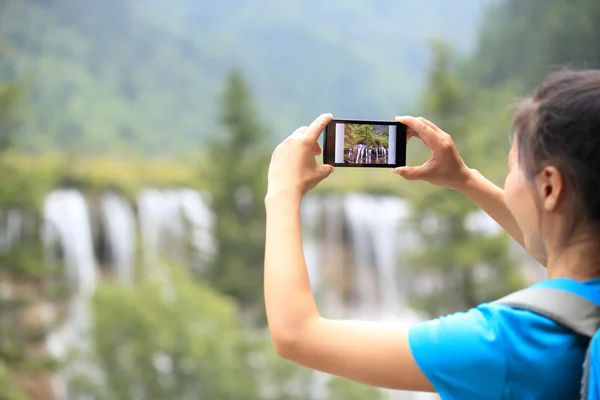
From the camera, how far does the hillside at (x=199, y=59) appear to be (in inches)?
232

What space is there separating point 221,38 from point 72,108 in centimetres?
149

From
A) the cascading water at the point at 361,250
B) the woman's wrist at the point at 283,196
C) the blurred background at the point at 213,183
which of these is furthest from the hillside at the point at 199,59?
the woman's wrist at the point at 283,196

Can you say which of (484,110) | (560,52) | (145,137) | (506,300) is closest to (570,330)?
(506,300)

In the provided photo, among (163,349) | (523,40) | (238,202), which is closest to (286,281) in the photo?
(163,349)

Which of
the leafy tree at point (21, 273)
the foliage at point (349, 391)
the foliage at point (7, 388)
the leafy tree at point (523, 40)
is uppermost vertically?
the leafy tree at point (523, 40)

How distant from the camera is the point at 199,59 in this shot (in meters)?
6.53

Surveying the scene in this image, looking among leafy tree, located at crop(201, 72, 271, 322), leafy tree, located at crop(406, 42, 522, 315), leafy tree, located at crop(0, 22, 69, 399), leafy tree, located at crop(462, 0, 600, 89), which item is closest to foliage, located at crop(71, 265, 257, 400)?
leafy tree, located at crop(0, 22, 69, 399)

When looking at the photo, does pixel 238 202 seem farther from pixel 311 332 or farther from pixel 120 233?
pixel 311 332

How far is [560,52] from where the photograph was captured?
14.9 ft

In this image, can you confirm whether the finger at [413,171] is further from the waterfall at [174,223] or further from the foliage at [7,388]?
the waterfall at [174,223]

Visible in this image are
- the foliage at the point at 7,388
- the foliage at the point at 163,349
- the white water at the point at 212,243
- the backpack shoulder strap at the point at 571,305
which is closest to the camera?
the backpack shoulder strap at the point at 571,305

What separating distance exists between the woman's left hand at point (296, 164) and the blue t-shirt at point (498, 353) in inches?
5.7

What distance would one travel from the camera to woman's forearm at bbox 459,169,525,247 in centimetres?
70

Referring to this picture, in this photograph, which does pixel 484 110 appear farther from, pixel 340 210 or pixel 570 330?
pixel 570 330
